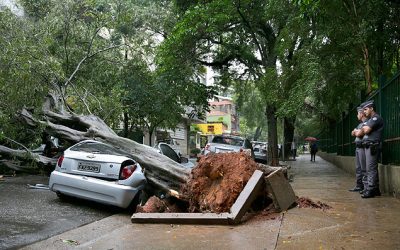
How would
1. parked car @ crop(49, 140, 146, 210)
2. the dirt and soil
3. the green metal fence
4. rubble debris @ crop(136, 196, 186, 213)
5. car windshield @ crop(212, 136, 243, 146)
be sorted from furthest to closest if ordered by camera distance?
1. car windshield @ crop(212, 136, 243, 146)
2. the green metal fence
3. parked car @ crop(49, 140, 146, 210)
4. rubble debris @ crop(136, 196, 186, 213)
5. the dirt and soil

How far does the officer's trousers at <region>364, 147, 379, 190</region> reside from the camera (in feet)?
25.5

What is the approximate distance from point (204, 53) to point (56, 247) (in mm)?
17474

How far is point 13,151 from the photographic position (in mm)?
11703

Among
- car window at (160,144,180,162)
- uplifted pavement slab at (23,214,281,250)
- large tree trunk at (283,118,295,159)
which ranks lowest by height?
uplifted pavement slab at (23,214,281,250)

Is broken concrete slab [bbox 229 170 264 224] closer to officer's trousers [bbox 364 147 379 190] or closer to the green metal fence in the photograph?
officer's trousers [bbox 364 147 379 190]

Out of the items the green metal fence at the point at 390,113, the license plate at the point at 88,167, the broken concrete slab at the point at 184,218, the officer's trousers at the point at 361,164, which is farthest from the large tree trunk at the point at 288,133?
the broken concrete slab at the point at 184,218

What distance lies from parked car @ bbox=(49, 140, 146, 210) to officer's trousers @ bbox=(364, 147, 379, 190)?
4.18 metres

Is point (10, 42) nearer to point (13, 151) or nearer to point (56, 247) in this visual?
point (13, 151)

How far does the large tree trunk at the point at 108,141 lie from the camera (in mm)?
8398

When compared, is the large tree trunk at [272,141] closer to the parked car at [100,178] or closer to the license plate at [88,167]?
the parked car at [100,178]

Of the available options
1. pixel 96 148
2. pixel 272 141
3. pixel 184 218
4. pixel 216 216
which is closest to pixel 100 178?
pixel 96 148

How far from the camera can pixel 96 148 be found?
863 centimetres

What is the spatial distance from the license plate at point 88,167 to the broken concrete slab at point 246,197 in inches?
109

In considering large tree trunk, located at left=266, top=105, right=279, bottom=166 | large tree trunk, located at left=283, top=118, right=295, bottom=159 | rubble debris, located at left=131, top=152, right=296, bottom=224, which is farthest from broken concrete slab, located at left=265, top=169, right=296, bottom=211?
large tree trunk, located at left=283, top=118, right=295, bottom=159
